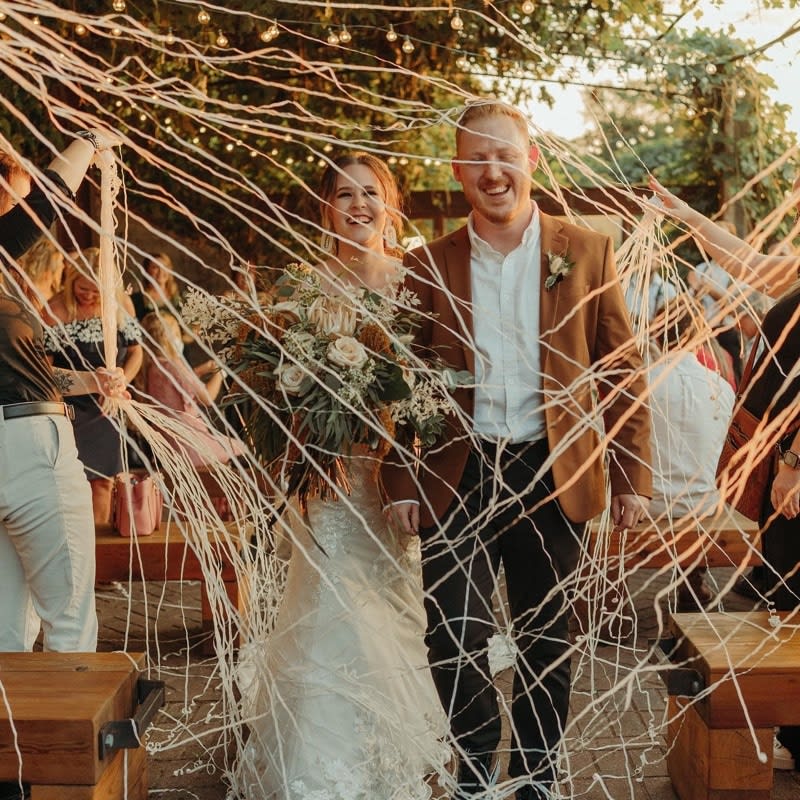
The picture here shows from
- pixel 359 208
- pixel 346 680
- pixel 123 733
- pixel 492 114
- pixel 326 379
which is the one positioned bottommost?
pixel 346 680

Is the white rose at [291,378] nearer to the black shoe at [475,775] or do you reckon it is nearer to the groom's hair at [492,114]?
the groom's hair at [492,114]

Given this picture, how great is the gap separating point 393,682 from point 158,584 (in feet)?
8.90

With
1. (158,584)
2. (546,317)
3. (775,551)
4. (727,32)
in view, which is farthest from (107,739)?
(727,32)

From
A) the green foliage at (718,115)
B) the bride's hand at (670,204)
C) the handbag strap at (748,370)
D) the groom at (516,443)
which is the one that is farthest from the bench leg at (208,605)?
the green foliage at (718,115)

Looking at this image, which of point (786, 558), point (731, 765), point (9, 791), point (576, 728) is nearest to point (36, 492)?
point (9, 791)

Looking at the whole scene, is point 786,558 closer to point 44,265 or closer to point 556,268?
point 556,268

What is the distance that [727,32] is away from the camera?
7469mm

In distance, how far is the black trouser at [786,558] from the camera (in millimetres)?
2988

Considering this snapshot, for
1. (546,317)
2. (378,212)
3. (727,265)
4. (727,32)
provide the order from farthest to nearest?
(727,32)
(378,212)
(546,317)
(727,265)

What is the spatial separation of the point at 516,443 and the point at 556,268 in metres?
0.45

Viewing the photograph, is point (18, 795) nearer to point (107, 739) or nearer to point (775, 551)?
point (107, 739)

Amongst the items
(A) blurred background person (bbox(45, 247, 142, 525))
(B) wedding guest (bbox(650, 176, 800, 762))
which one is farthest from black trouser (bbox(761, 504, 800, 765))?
(A) blurred background person (bbox(45, 247, 142, 525))

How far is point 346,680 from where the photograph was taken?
2861 millimetres

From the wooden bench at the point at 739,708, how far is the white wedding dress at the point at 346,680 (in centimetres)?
66
